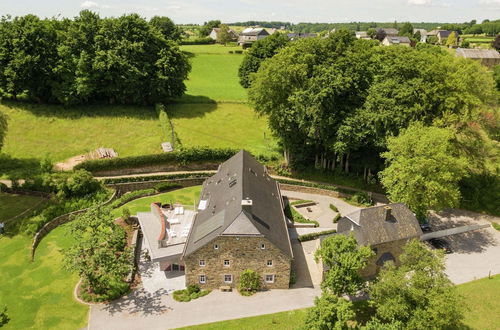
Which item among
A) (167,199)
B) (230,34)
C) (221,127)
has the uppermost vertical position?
(230,34)

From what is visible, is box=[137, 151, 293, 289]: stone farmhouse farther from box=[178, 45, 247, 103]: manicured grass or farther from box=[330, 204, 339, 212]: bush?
box=[178, 45, 247, 103]: manicured grass

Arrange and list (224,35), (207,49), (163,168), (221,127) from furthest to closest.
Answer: (224,35), (207,49), (221,127), (163,168)

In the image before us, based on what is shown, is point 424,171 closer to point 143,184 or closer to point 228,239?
point 228,239

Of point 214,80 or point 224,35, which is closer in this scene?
point 214,80

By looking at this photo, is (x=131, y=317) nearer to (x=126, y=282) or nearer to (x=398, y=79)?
(x=126, y=282)

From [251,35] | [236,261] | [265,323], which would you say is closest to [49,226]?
[236,261]

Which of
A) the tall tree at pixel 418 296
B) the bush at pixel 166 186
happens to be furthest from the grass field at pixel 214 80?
the tall tree at pixel 418 296

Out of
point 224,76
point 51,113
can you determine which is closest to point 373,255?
point 51,113

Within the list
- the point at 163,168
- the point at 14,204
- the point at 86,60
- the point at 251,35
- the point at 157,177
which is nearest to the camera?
the point at 14,204

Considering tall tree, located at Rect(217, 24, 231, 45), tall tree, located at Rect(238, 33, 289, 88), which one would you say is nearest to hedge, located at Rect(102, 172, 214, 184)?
tall tree, located at Rect(238, 33, 289, 88)
